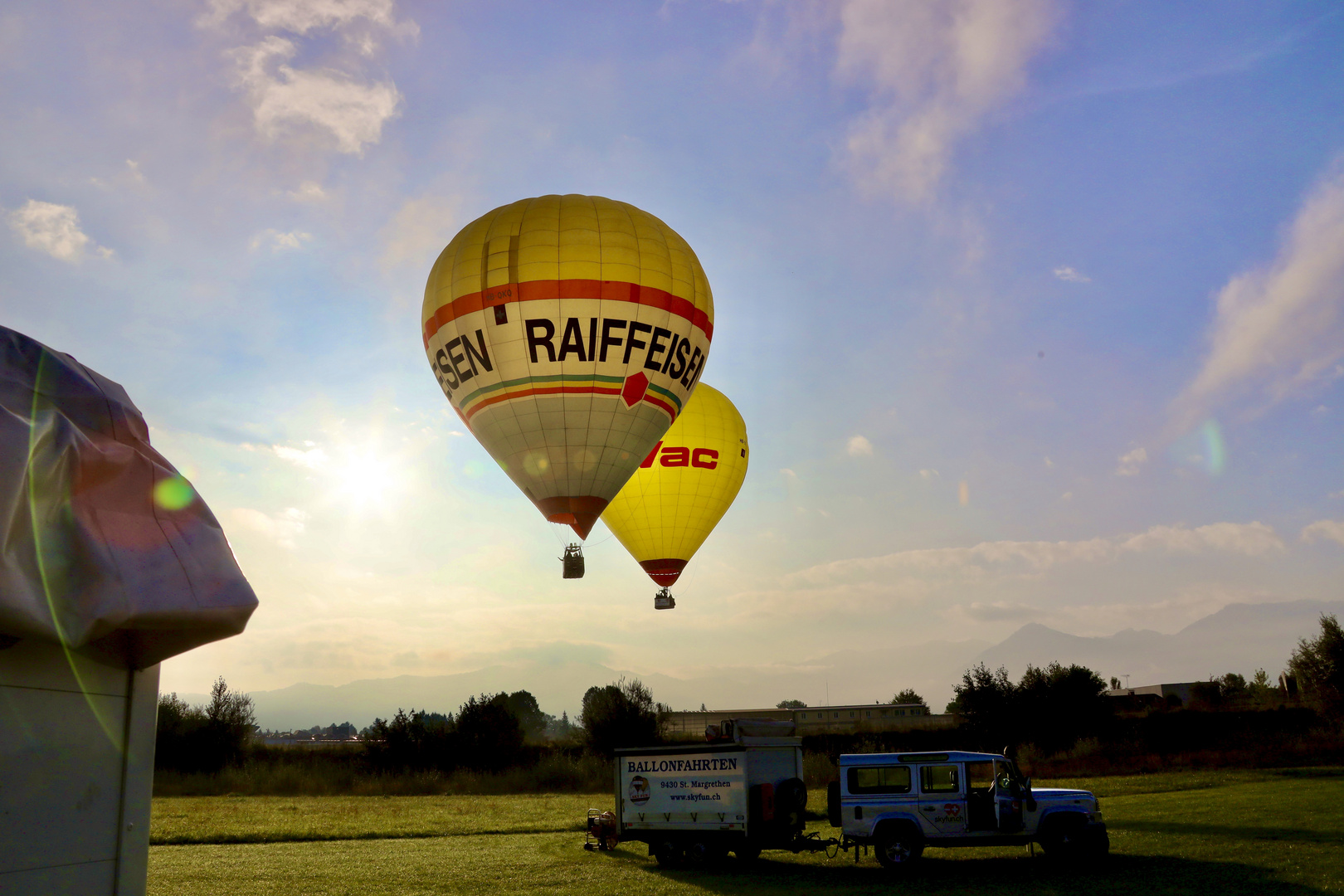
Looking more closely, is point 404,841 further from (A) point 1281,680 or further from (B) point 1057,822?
(A) point 1281,680

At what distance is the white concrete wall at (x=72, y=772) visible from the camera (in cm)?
412

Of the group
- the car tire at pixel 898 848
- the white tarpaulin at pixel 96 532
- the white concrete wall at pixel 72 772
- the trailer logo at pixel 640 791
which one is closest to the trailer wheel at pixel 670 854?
the trailer logo at pixel 640 791

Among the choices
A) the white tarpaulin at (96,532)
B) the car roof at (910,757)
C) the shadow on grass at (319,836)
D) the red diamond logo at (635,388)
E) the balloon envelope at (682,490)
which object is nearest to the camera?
the white tarpaulin at (96,532)

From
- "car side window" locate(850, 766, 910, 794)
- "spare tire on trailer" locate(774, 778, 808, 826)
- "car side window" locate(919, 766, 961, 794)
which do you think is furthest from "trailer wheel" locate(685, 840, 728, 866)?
"car side window" locate(919, 766, 961, 794)

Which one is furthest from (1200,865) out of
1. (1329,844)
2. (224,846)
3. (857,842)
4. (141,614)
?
(224,846)

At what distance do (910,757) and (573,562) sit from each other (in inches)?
558

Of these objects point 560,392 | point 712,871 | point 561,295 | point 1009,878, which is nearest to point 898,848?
point 1009,878

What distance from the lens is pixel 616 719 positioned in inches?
2430

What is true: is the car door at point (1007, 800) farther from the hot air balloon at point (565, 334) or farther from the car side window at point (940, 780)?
the hot air balloon at point (565, 334)

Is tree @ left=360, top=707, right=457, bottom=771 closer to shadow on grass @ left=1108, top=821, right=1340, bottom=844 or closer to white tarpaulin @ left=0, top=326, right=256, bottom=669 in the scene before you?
shadow on grass @ left=1108, top=821, right=1340, bottom=844

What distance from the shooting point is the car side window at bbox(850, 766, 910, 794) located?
1819cm

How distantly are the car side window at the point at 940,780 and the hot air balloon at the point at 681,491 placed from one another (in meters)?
18.1

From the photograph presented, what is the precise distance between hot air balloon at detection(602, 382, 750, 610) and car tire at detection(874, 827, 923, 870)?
717 inches

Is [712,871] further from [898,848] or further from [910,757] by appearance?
[910,757]
